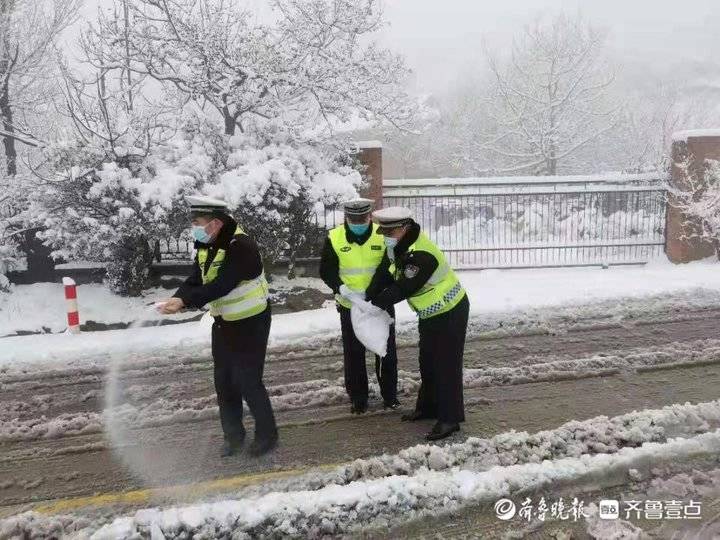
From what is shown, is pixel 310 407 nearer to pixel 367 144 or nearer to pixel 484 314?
pixel 484 314

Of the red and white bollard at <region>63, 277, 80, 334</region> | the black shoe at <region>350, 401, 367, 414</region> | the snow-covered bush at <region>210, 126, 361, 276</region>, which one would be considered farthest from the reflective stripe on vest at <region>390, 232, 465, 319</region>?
the red and white bollard at <region>63, 277, 80, 334</region>

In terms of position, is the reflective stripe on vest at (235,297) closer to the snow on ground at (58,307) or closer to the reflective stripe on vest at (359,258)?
the reflective stripe on vest at (359,258)

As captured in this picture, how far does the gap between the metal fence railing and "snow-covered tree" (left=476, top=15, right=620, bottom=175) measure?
14499 mm

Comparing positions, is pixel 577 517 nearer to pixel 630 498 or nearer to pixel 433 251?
Result: pixel 630 498

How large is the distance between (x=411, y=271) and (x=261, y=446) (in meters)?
1.67

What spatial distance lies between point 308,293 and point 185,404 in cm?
436

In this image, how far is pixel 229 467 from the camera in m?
4.57

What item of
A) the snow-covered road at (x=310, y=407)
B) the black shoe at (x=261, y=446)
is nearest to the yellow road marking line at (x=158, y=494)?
the snow-covered road at (x=310, y=407)

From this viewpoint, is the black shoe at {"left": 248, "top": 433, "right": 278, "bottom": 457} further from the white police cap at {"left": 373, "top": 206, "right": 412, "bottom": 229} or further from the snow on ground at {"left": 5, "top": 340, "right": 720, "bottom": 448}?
the white police cap at {"left": 373, "top": 206, "right": 412, "bottom": 229}

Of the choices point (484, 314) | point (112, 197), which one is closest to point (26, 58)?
point (112, 197)

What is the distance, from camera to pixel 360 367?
5352 mm

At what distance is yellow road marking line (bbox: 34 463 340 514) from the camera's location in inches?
164

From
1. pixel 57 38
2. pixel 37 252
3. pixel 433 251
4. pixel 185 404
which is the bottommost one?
pixel 185 404

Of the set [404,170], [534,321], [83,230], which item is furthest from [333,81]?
[404,170]
